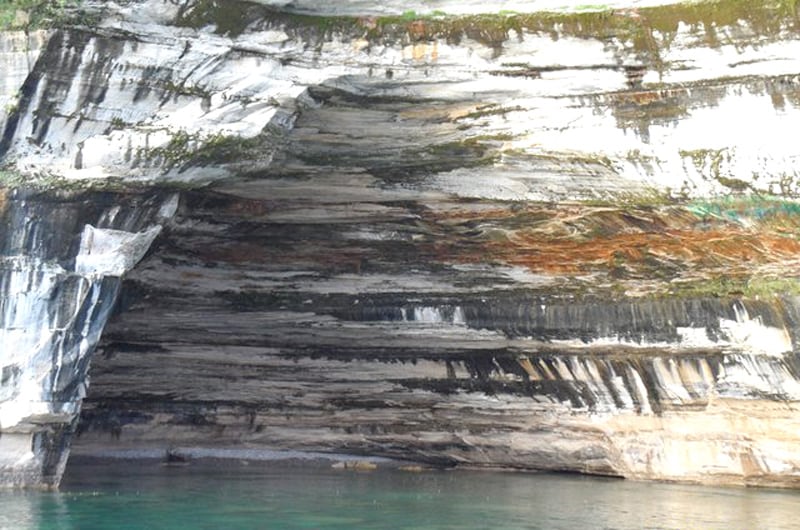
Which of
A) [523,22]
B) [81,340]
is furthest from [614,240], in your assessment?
[81,340]

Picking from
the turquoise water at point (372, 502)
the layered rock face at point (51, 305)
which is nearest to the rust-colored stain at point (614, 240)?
the turquoise water at point (372, 502)

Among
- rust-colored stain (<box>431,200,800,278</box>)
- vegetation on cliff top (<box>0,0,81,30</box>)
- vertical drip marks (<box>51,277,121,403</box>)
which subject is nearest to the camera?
vegetation on cliff top (<box>0,0,81,30</box>)

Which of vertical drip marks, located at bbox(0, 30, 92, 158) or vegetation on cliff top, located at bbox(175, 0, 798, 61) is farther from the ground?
vegetation on cliff top, located at bbox(175, 0, 798, 61)

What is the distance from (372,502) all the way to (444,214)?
156 inches

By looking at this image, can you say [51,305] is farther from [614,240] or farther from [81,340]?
[614,240]

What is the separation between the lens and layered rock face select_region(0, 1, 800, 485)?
1134 cm

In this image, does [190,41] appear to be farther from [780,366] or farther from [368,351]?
[780,366]

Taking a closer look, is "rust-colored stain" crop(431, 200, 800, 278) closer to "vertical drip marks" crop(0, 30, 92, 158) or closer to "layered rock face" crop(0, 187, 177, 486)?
"layered rock face" crop(0, 187, 177, 486)

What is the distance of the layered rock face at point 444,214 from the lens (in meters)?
11.3

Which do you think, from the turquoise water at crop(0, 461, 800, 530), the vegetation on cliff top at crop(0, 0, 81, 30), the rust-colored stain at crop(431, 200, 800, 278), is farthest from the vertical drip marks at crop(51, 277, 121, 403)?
the rust-colored stain at crop(431, 200, 800, 278)

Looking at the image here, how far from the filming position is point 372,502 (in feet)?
44.6

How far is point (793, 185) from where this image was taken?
38.3 ft

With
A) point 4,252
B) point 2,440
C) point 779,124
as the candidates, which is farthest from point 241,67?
point 779,124

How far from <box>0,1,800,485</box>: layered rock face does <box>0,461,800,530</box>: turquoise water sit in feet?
4.19
